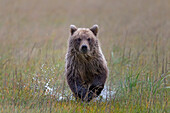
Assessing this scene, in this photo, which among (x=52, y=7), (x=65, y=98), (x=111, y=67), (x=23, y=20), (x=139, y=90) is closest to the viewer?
(x=139, y=90)

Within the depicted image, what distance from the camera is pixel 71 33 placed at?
23.6 ft

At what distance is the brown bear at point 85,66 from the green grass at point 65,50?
252 millimetres

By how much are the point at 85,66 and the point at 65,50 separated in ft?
12.8

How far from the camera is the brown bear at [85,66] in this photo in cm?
670

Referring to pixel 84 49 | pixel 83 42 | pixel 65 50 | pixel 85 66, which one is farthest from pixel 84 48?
pixel 65 50

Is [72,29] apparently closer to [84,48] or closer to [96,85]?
[84,48]

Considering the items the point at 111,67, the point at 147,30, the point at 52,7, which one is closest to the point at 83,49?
the point at 111,67

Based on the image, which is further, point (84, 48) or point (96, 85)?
point (96, 85)

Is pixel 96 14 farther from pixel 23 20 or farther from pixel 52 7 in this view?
pixel 23 20

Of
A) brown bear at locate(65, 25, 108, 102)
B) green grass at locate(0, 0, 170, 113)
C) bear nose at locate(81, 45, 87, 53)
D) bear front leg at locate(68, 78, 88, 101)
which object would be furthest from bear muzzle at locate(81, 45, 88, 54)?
green grass at locate(0, 0, 170, 113)

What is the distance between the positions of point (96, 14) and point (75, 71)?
496 inches

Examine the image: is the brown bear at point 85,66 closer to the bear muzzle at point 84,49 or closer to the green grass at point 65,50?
the bear muzzle at point 84,49

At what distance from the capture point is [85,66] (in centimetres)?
685

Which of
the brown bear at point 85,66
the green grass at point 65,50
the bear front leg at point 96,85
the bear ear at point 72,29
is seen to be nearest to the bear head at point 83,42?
the brown bear at point 85,66
